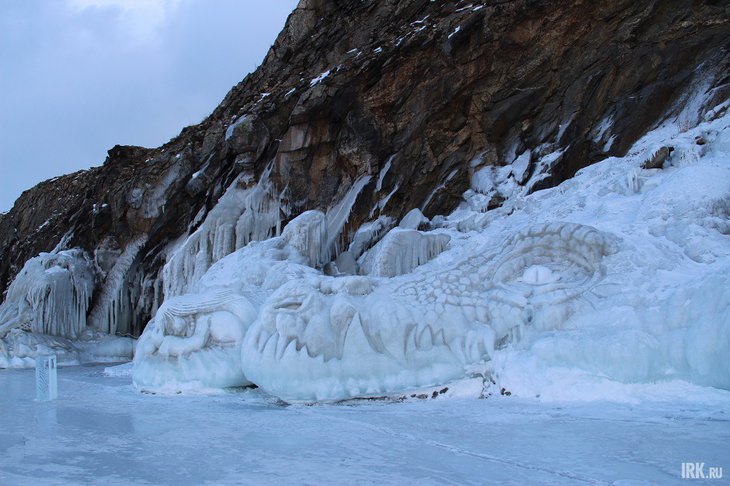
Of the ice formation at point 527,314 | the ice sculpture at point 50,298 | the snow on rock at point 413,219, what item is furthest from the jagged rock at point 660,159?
the ice sculpture at point 50,298

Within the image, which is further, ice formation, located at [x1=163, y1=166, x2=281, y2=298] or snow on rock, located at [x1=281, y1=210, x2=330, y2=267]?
ice formation, located at [x1=163, y1=166, x2=281, y2=298]

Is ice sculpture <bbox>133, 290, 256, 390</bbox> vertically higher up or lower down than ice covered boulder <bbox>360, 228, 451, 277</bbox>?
lower down

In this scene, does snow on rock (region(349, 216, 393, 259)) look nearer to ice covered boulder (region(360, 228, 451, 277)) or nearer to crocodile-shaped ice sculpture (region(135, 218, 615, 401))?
ice covered boulder (region(360, 228, 451, 277))

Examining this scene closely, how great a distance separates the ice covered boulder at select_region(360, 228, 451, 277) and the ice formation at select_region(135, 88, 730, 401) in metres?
2.48

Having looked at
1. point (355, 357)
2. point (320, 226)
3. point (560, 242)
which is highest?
point (320, 226)

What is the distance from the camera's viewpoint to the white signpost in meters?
7.18

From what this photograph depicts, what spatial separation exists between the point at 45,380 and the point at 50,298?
38.2ft

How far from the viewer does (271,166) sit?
16.2m

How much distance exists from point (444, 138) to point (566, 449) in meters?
11.4

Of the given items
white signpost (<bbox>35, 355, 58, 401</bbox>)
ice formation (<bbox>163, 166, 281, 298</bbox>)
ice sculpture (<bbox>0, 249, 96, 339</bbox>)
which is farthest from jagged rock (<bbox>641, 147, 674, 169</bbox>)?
ice sculpture (<bbox>0, 249, 96, 339</bbox>)

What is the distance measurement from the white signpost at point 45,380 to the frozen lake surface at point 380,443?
4.17ft

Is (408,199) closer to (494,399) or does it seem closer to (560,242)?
(560,242)

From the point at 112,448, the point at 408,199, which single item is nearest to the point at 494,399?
the point at 112,448

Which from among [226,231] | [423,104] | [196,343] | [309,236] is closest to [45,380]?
[196,343]
